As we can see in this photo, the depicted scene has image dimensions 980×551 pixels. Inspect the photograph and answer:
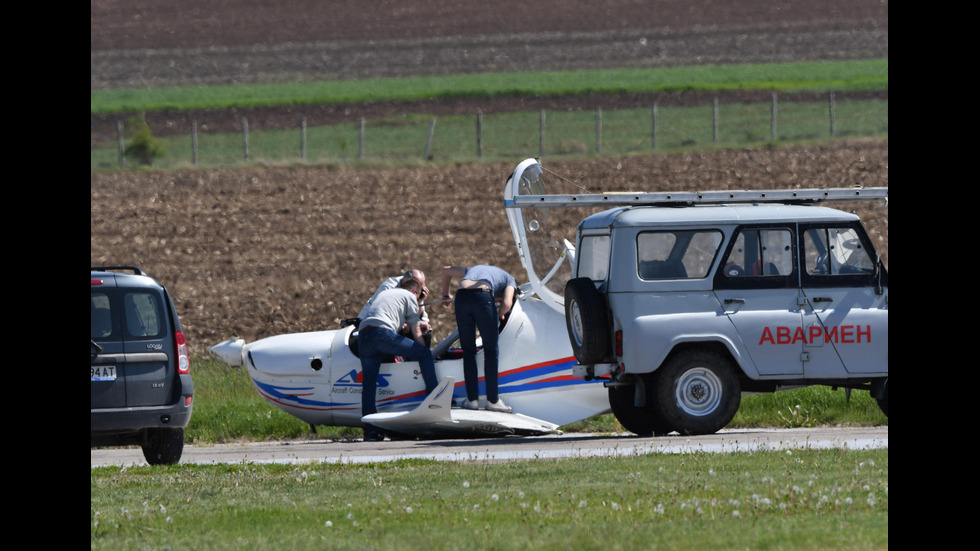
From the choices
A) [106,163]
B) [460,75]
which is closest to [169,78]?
[460,75]

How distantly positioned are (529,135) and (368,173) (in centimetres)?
1082

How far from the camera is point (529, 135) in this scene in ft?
149

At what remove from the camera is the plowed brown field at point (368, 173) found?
26672mm

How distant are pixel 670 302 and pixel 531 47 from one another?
5047cm

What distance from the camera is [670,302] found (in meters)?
12.6

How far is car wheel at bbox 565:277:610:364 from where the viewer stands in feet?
41.3

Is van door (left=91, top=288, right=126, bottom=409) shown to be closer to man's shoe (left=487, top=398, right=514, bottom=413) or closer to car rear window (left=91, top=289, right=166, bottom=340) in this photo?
car rear window (left=91, top=289, right=166, bottom=340)

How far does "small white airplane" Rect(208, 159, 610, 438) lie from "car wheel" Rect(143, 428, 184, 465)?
6.79ft

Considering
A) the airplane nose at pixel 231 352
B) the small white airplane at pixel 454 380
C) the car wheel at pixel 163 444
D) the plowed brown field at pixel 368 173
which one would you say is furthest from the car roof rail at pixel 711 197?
the plowed brown field at pixel 368 173

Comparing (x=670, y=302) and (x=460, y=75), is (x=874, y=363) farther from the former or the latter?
(x=460, y=75)

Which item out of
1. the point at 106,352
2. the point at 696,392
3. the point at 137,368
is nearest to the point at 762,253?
the point at 696,392

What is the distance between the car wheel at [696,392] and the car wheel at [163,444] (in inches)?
172

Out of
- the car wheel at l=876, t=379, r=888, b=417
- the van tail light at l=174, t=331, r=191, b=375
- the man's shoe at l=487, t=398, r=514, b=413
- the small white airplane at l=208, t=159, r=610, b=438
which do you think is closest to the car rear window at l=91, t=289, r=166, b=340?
the van tail light at l=174, t=331, r=191, b=375

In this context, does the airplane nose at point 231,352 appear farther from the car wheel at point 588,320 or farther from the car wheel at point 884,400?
the car wheel at point 884,400
